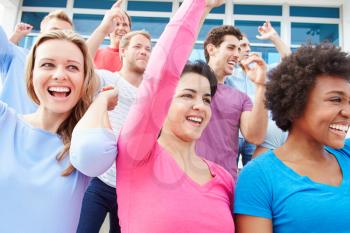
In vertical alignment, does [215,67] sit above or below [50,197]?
above

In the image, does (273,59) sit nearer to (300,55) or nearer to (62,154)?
(300,55)

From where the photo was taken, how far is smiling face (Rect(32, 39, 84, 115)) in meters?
1.01

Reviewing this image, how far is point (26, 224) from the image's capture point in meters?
0.88

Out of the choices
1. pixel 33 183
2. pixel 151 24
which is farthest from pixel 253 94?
pixel 151 24

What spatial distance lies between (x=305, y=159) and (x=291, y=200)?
195 mm

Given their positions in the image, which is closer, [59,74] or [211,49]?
[59,74]

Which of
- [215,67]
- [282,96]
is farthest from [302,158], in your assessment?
[215,67]

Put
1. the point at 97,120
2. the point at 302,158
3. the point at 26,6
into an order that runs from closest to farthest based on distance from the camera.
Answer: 1. the point at 97,120
2. the point at 302,158
3. the point at 26,6

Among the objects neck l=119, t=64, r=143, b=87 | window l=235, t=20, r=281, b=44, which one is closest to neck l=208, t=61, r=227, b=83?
neck l=119, t=64, r=143, b=87

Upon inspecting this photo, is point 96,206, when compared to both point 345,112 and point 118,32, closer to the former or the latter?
point 345,112

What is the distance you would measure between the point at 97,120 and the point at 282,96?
65 centimetres

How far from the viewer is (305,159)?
1128mm

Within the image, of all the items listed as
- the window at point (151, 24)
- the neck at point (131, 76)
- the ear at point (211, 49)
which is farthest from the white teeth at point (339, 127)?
the window at point (151, 24)

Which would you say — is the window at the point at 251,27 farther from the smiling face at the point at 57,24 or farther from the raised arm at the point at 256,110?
the raised arm at the point at 256,110
